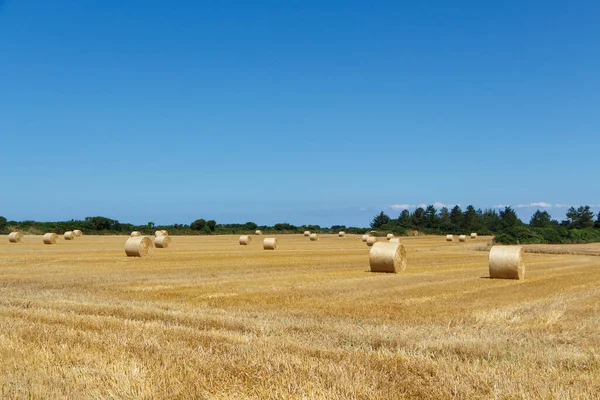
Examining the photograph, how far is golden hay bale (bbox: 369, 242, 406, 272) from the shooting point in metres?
24.9

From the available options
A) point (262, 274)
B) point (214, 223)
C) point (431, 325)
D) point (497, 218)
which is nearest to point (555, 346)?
point (431, 325)

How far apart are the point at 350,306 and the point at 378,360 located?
663 cm

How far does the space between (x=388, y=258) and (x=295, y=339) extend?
1570cm

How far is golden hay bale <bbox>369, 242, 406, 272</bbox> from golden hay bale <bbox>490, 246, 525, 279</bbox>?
382 cm

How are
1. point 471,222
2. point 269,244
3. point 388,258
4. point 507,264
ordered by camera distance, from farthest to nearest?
point 471,222 → point 269,244 → point 388,258 → point 507,264

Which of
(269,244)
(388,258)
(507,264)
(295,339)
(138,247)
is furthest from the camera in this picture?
(269,244)

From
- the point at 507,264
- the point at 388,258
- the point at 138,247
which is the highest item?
the point at 138,247

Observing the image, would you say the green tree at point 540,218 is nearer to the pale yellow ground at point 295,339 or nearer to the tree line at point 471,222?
the tree line at point 471,222

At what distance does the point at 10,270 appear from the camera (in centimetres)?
2361

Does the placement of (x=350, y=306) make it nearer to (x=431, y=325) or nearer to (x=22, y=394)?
(x=431, y=325)

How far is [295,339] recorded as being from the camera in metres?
9.59

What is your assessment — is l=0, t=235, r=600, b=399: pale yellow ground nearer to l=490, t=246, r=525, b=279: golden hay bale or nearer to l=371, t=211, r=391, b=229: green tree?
l=490, t=246, r=525, b=279: golden hay bale

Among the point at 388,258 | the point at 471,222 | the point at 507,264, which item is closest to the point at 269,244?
the point at 388,258

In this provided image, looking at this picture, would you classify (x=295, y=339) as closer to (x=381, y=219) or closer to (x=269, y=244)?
(x=269, y=244)
